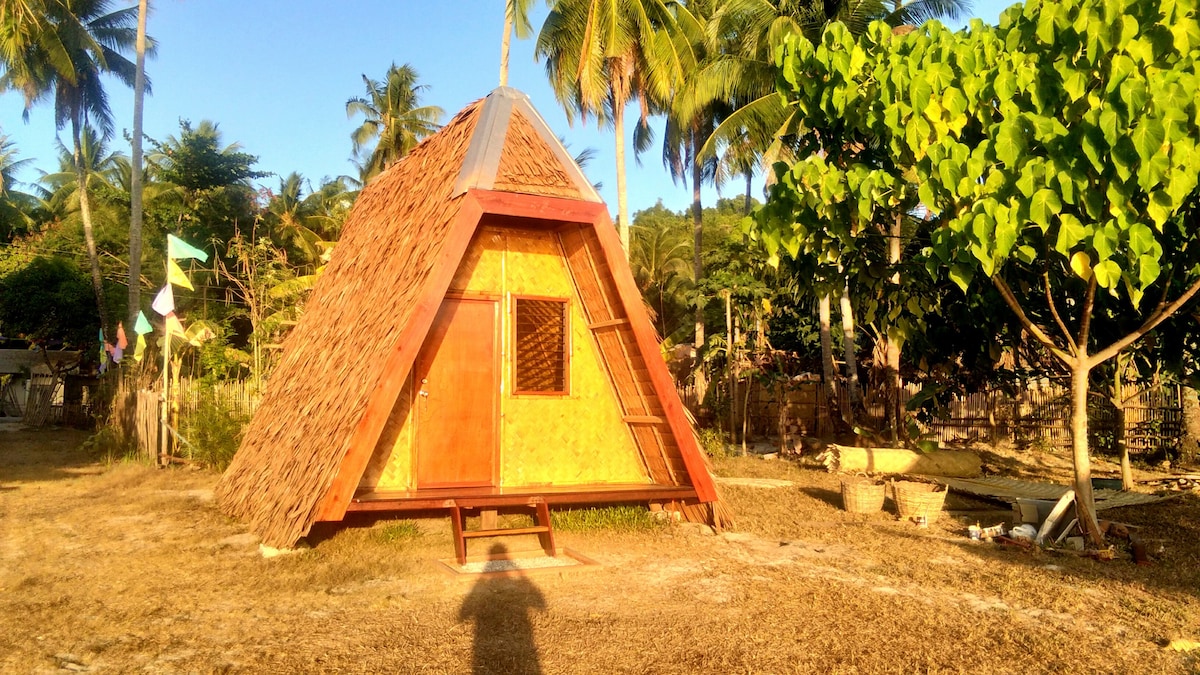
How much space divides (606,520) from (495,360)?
1941 mm

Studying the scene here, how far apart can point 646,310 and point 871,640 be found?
3752 mm

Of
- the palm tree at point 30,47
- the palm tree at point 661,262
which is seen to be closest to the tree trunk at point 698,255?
the palm tree at point 661,262

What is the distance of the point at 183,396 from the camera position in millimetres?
13883

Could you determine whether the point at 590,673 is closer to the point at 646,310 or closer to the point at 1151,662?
the point at 1151,662

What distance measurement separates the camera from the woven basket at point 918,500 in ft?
30.8

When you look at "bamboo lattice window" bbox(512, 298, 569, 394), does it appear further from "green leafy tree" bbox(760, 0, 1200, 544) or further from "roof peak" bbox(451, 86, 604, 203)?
"green leafy tree" bbox(760, 0, 1200, 544)

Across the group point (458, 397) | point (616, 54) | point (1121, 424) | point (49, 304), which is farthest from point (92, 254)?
point (1121, 424)

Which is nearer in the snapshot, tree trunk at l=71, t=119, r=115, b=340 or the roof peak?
the roof peak

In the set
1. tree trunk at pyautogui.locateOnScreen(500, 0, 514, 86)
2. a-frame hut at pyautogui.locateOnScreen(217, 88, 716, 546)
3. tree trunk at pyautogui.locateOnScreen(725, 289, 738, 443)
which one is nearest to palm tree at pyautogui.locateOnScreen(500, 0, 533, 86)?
tree trunk at pyautogui.locateOnScreen(500, 0, 514, 86)

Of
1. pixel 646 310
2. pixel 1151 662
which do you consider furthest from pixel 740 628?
pixel 646 310

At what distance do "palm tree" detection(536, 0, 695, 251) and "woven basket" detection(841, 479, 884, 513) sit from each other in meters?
12.4

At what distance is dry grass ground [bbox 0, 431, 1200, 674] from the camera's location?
16.0 ft

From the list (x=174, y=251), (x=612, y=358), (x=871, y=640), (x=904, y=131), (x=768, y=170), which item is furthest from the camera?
(x=768, y=170)

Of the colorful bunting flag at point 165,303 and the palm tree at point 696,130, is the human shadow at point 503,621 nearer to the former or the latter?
the colorful bunting flag at point 165,303
